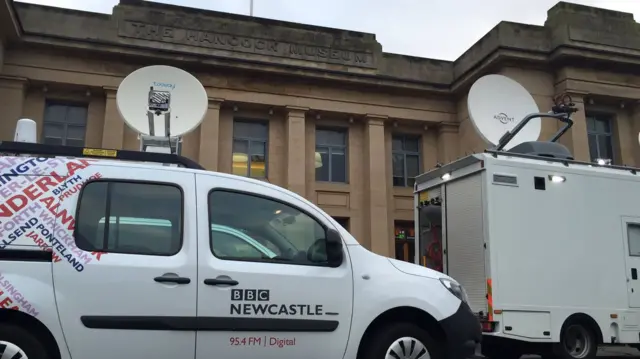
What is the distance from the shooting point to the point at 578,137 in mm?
18234

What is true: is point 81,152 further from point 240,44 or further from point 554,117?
point 240,44

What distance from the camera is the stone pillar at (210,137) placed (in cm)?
1833

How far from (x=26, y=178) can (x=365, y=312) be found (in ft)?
9.94

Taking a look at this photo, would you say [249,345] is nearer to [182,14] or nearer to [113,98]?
[113,98]

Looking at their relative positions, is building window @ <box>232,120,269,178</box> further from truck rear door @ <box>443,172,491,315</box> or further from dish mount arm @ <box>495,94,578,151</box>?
truck rear door @ <box>443,172,491,315</box>

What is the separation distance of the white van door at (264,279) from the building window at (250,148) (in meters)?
14.5

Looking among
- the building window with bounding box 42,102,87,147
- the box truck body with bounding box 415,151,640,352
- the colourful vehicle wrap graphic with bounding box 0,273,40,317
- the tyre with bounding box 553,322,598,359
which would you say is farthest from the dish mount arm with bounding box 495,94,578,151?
the building window with bounding box 42,102,87,147

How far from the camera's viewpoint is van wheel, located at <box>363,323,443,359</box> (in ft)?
15.8

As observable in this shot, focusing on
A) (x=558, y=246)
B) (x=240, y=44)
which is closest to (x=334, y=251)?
(x=558, y=246)

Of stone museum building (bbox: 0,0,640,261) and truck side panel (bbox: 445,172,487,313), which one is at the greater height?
stone museum building (bbox: 0,0,640,261)

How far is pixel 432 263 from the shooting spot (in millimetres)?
9711

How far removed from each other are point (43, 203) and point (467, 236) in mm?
6026

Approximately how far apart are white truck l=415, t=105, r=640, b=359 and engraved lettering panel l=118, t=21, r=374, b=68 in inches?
473

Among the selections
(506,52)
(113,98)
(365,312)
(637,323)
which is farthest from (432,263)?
(113,98)
